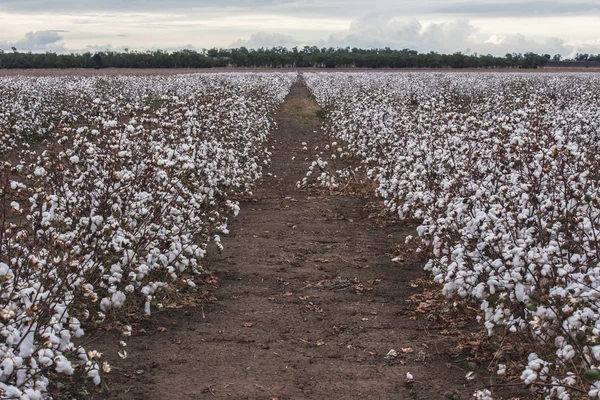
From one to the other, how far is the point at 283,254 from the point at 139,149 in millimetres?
2589

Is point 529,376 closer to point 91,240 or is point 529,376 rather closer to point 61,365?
point 61,365

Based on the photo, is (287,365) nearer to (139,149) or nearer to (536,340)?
(536,340)

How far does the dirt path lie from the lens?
5.40 m

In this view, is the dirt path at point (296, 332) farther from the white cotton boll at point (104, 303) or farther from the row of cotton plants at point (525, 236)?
the row of cotton plants at point (525, 236)

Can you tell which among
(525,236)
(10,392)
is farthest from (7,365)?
(525,236)

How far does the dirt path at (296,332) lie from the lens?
540 cm

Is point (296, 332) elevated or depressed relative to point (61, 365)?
depressed

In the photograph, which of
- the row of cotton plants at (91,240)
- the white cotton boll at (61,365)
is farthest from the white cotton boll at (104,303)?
the white cotton boll at (61,365)

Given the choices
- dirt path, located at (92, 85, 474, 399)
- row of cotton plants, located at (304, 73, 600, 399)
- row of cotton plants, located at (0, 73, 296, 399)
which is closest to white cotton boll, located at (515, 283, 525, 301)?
row of cotton plants, located at (304, 73, 600, 399)

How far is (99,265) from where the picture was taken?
5.57 metres

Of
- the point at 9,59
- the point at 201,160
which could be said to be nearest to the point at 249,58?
the point at 9,59

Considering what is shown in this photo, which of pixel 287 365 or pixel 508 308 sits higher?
pixel 508 308

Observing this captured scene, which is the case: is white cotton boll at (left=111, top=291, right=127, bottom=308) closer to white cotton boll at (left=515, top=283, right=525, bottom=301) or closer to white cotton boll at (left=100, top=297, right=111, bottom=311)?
white cotton boll at (left=100, top=297, right=111, bottom=311)

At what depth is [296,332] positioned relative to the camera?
660cm
